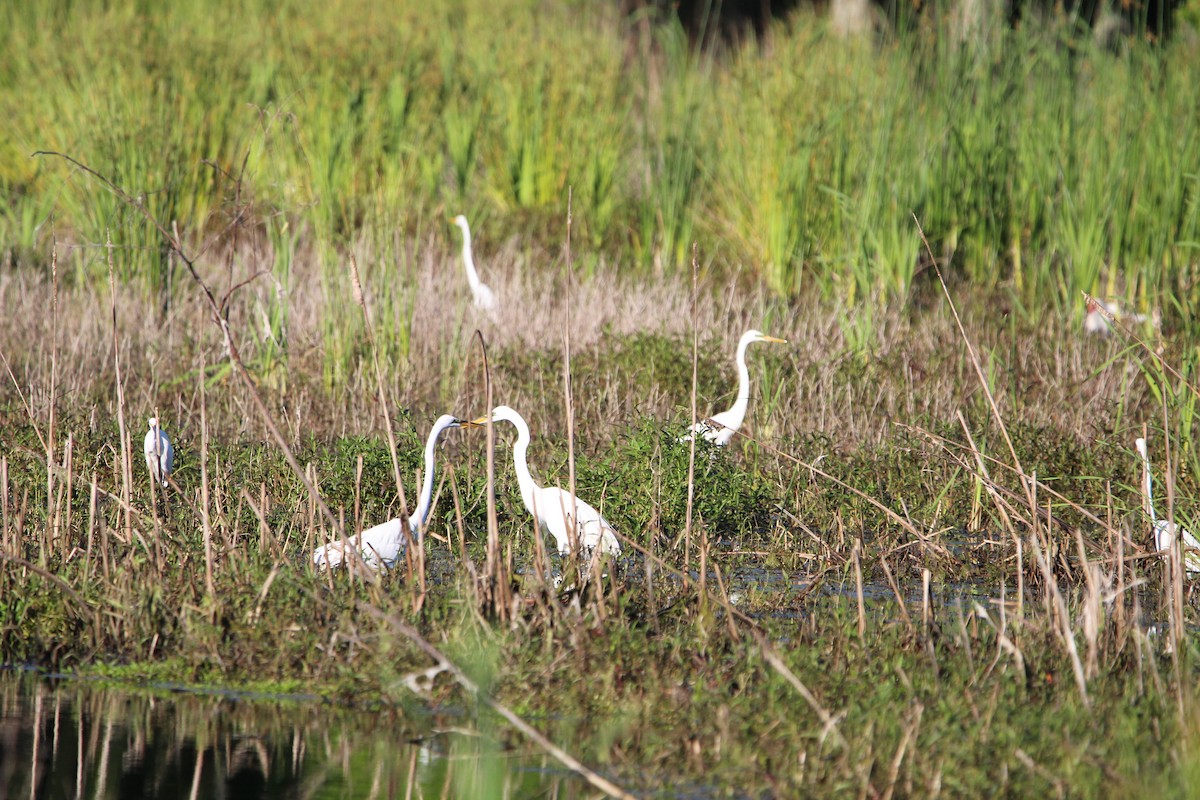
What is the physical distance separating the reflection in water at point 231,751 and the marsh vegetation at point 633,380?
0.09 meters

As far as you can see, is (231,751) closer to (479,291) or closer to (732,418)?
(732,418)

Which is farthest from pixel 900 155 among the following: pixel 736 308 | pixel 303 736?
pixel 303 736

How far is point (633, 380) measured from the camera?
7.75 meters

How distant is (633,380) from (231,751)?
13.7ft

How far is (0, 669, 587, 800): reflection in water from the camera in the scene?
12.0 ft

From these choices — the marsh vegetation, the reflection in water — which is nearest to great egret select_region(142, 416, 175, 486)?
the marsh vegetation

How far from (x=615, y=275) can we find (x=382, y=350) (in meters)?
2.79

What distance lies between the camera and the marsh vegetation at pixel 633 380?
3.96m

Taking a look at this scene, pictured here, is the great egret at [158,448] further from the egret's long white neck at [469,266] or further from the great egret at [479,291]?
the egret's long white neck at [469,266]

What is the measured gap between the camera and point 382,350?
24.9ft

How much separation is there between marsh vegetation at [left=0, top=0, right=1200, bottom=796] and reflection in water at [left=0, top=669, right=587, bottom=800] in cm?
9

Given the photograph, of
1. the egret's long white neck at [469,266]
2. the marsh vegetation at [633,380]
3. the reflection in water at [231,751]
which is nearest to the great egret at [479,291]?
the egret's long white neck at [469,266]

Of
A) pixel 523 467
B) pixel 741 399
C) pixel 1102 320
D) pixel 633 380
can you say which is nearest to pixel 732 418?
pixel 741 399

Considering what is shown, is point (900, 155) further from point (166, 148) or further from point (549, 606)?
point (549, 606)
